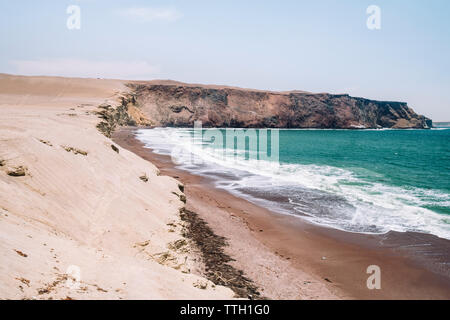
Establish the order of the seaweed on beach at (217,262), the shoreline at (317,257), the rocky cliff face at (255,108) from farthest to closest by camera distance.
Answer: the rocky cliff face at (255,108), the shoreline at (317,257), the seaweed on beach at (217,262)

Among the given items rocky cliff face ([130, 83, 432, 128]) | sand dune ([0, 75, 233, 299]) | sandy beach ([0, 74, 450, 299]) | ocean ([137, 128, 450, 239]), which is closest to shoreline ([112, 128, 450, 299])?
sandy beach ([0, 74, 450, 299])

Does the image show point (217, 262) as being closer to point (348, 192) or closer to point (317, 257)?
point (317, 257)

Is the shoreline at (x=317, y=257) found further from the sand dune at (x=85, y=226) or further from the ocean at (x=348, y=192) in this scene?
the sand dune at (x=85, y=226)

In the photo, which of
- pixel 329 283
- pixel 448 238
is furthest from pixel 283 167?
pixel 329 283

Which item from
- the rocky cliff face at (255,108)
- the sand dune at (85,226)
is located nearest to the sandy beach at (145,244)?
the sand dune at (85,226)

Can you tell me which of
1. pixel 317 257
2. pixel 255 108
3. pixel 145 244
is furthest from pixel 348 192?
pixel 255 108

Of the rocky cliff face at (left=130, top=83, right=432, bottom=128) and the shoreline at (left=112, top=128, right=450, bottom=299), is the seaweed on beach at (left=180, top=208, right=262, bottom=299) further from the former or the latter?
the rocky cliff face at (left=130, top=83, right=432, bottom=128)
